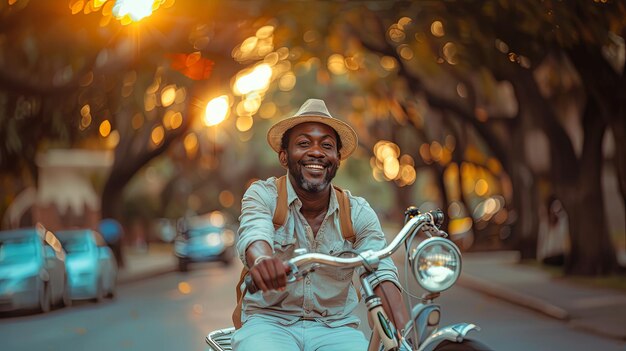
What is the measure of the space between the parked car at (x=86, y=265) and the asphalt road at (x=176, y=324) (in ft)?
0.95

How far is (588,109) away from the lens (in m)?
18.5

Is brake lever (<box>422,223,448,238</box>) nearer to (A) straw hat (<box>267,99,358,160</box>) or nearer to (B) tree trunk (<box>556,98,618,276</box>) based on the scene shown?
(A) straw hat (<box>267,99,358,160</box>)

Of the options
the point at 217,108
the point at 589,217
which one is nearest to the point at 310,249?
the point at 589,217

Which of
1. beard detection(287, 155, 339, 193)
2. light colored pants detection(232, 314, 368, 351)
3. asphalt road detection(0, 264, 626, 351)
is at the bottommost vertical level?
asphalt road detection(0, 264, 626, 351)

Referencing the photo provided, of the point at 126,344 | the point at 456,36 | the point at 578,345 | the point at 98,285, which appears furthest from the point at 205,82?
the point at 578,345

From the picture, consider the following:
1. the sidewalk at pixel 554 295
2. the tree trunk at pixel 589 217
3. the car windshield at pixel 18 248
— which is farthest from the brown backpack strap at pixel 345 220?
the tree trunk at pixel 589 217

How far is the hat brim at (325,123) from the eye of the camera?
14.1 feet

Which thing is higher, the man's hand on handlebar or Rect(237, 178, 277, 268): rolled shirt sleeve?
Rect(237, 178, 277, 268): rolled shirt sleeve

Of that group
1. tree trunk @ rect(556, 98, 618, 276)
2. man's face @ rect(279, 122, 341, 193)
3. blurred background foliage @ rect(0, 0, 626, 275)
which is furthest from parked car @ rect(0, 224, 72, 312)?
man's face @ rect(279, 122, 341, 193)

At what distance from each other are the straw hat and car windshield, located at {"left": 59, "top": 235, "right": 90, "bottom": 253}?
43.5ft

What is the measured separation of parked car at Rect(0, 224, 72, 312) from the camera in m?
14.6

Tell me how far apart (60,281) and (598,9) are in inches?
371

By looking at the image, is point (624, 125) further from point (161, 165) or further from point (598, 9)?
point (161, 165)

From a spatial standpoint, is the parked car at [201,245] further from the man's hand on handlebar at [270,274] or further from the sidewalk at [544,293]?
the man's hand on handlebar at [270,274]
